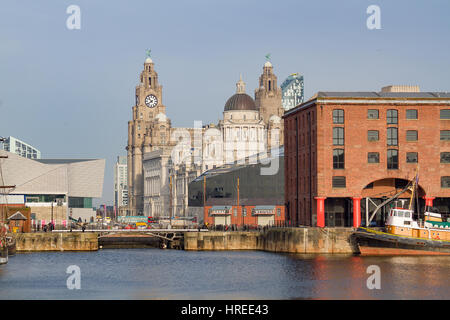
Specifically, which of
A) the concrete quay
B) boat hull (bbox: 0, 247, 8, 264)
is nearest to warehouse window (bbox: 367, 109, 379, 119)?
the concrete quay

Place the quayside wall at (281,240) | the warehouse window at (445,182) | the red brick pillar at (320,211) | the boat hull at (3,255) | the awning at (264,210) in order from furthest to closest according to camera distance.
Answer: the awning at (264,210)
the warehouse window at (445,182)
the red brick pillar at (320,211)
the quayside wall at (281,240)
the boat hull at (3,255)

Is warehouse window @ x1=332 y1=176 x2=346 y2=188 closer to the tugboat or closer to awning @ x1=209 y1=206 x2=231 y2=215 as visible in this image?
the tugboat

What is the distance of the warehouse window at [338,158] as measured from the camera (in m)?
122

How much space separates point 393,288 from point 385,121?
45778 millimetres

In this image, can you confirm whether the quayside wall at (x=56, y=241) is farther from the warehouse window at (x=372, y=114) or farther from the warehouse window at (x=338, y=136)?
the warehouse window at (x=372, y=114)

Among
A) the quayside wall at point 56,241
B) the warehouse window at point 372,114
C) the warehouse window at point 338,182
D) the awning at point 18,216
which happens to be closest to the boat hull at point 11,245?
the quayside wall at point 56,241

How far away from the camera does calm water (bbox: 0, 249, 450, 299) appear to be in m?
77.1

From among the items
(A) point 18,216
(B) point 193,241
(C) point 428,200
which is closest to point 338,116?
(C) point 428,200

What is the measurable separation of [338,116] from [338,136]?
8.22 ft

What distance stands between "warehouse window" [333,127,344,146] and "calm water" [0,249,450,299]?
1608 centimetres

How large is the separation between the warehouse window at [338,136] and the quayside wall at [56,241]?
121ft

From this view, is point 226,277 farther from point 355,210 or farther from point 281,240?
point 355,210

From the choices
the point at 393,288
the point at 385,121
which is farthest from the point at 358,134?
the point at 393,288
